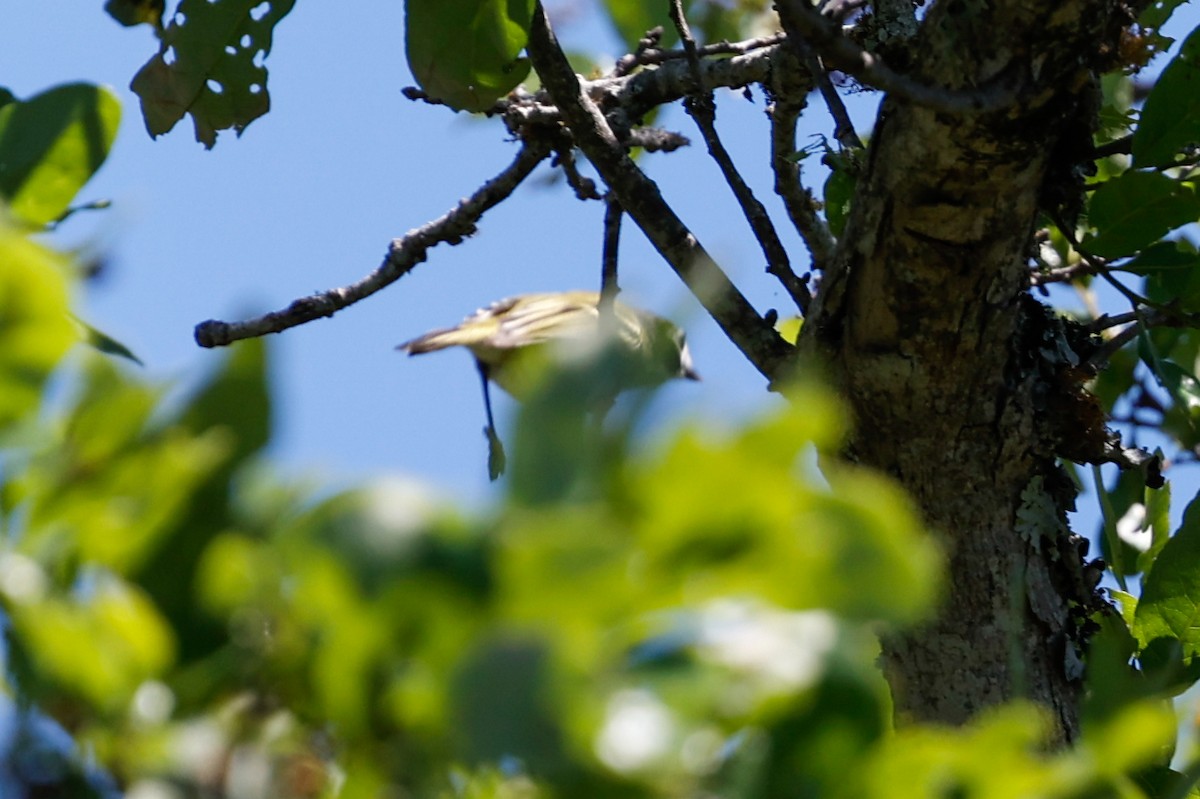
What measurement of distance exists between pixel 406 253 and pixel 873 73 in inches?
34.4

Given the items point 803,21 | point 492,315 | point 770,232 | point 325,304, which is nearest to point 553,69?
point 770,232

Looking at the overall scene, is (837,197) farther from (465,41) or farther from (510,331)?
(510,331)

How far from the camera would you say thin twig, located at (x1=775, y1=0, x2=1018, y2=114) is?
97 cm

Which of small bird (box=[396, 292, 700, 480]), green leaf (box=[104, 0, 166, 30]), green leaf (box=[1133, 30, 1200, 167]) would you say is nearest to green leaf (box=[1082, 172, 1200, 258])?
green leaf (box=[1133, 30, 1200, 167])

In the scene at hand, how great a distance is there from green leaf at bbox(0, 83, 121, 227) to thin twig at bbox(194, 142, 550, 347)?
3.20 feet

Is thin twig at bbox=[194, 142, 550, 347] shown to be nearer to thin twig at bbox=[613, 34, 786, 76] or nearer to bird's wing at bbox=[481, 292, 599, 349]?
thin twig at bbox=[613, 34, 786, 76]

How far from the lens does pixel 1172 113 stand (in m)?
1.28

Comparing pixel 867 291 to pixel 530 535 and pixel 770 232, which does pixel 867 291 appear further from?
pixel 530 535

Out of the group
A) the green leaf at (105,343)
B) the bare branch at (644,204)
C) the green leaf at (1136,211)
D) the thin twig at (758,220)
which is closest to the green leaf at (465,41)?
the bare branch at (644,204)

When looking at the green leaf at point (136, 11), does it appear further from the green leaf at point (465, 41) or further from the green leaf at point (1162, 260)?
the green leaf at point (1162, 260)

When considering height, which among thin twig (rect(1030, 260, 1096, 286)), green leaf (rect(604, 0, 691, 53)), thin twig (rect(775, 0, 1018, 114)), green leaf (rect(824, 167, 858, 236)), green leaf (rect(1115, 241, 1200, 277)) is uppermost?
green leaf (rect(604, 0, 691, 53))

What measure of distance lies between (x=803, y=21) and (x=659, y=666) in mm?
716

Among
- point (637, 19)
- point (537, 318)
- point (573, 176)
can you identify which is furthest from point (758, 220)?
point (537, 318)

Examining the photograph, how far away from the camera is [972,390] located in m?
1.25
